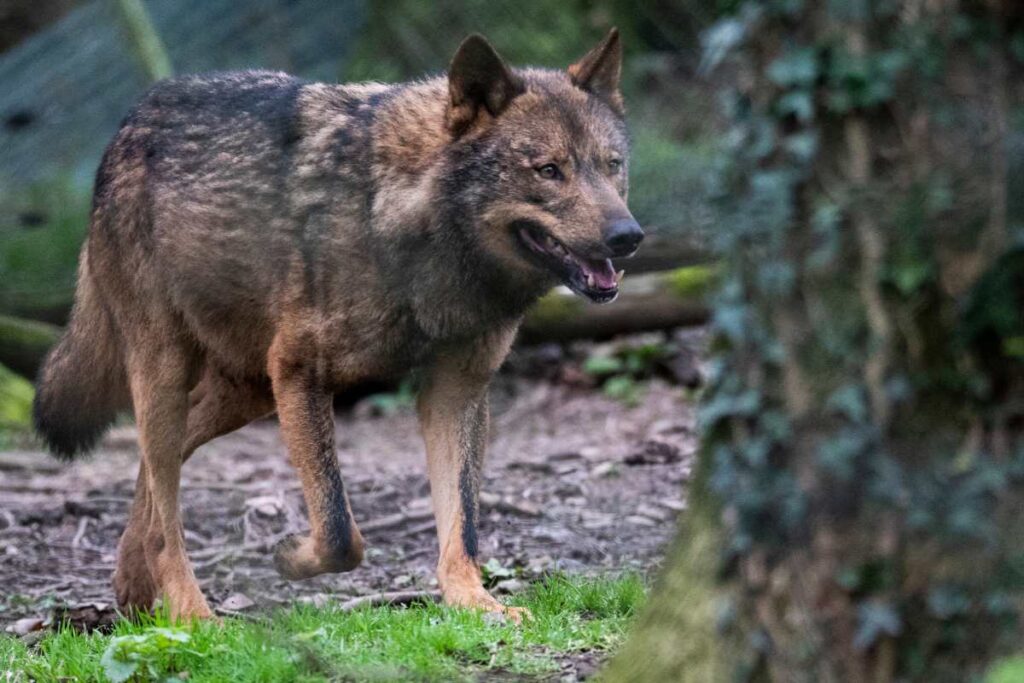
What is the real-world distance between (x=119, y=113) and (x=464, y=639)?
669cm

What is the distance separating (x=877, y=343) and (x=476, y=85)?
9.71 feet

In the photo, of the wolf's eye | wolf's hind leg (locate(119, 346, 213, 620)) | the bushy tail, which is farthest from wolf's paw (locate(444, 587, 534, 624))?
the bushy tail

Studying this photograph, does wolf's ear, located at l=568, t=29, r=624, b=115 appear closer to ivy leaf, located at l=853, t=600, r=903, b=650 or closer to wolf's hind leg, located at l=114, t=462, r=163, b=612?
wolf's hind leg, located at l=114, t=462, r=163, b=612

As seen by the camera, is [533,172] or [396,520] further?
[396,520]

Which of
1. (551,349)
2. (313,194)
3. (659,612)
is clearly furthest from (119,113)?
(659,612)

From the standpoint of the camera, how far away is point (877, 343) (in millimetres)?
2361

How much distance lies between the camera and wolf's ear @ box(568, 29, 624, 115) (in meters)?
5.23

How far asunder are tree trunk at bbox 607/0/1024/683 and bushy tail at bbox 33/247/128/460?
12.7 ft

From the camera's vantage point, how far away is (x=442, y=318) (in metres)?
4.97

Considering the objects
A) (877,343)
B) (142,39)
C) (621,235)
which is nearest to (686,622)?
(877,343)

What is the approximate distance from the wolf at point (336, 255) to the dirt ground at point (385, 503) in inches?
19.2

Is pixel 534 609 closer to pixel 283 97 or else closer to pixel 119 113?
pixel 283 97

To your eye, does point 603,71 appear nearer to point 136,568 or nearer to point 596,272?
point 596,272

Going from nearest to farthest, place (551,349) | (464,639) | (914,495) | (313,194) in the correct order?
(914,495) < (464,639) < (313,194) < (551,349)
